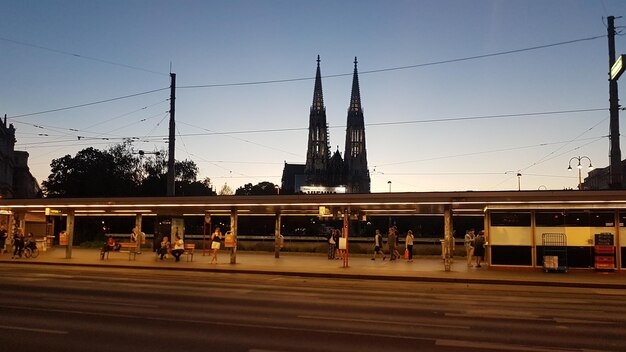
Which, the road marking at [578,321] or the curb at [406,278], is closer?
the road marking at [578,321]

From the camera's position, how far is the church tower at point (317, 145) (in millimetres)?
154500

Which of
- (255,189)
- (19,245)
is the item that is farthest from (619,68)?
(255,189)

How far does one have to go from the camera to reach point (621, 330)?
434 inches

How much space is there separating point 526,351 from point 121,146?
272 ft

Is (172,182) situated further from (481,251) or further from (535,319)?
(535,319)

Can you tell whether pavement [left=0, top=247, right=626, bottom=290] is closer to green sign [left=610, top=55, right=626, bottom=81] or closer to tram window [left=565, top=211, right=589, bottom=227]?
tram window [left=565, top=211, right=589, bottom=227]

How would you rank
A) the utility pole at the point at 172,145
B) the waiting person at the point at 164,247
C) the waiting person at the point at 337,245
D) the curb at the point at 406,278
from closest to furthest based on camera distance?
the curb at the point at 406,278 → the waiting person at the point at 164,247 → the waiting person at the point at 337,245 → the utility pole at the point at 172,145

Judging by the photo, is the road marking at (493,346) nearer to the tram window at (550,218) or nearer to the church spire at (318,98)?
the tram window at (550,218)

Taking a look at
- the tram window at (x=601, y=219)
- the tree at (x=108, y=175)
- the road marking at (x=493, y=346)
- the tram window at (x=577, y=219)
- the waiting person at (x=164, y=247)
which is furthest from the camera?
the tree at (x=108, y=175)

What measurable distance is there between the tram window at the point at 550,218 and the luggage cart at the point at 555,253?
0.49 meters

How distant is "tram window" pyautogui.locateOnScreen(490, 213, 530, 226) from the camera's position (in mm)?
25078

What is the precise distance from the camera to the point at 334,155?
155 m

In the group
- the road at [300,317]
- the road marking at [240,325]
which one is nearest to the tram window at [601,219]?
the road at [300,317]

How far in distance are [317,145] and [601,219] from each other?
435ft
